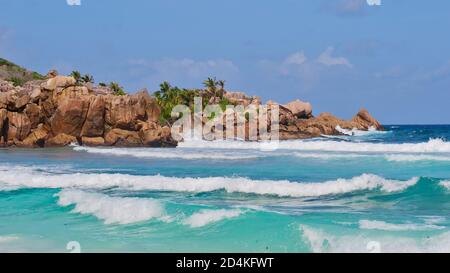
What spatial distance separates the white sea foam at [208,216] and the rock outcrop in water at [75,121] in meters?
32.8

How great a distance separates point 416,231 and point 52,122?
3952cm

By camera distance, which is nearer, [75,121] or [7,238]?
[7,238]

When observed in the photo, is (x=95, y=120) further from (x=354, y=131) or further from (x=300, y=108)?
(x=354, y=131)

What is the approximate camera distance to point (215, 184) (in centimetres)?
2070

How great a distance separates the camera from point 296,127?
6975cm

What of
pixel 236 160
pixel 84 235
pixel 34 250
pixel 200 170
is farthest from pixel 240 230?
pixel 236 160

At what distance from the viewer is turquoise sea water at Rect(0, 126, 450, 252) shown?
11898 millimetres

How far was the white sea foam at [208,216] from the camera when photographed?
13.7 meters

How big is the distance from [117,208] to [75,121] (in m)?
33.6

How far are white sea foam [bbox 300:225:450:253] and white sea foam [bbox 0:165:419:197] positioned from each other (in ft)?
22.8

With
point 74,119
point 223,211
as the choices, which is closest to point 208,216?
point 223,211

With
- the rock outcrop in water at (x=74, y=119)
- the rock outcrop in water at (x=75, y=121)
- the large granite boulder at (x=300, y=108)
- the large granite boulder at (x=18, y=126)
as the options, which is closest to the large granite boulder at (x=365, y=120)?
the large granite boulder at (x=300, y=108)
